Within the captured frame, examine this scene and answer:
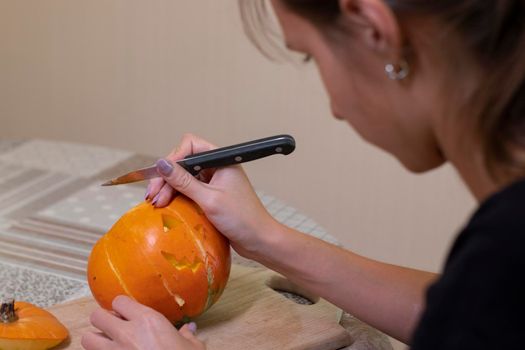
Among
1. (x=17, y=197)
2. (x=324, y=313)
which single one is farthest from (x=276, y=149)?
(x=17, y=197)

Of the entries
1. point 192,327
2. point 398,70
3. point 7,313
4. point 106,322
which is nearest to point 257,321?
Answer: point 192,327

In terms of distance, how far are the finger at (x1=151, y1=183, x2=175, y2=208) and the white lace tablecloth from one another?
0.21 m

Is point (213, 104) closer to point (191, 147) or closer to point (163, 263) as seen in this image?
point (191, 147)

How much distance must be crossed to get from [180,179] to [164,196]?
38mm

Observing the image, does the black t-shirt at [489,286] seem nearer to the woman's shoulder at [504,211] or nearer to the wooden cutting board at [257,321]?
the woman's shoulder at [504,211]

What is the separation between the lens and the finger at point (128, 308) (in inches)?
38.4

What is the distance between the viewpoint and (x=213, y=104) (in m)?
2.62

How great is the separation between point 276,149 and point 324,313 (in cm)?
24

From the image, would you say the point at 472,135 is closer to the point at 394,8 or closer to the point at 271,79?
the point at 394,8

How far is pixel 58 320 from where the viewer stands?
1.05m

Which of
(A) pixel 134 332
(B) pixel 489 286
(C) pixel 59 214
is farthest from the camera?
(C) pixel 59 214

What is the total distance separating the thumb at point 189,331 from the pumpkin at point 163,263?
0.02 m

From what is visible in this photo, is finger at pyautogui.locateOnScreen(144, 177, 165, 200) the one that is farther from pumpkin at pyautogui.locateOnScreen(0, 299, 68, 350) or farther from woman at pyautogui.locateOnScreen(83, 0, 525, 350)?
woman at pyautogui.locateOnScreen(83, 0, 525, 350)

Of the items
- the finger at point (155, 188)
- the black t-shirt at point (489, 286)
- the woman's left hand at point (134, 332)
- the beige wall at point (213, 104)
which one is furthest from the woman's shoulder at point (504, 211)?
the beige wall at point (213, 104)
